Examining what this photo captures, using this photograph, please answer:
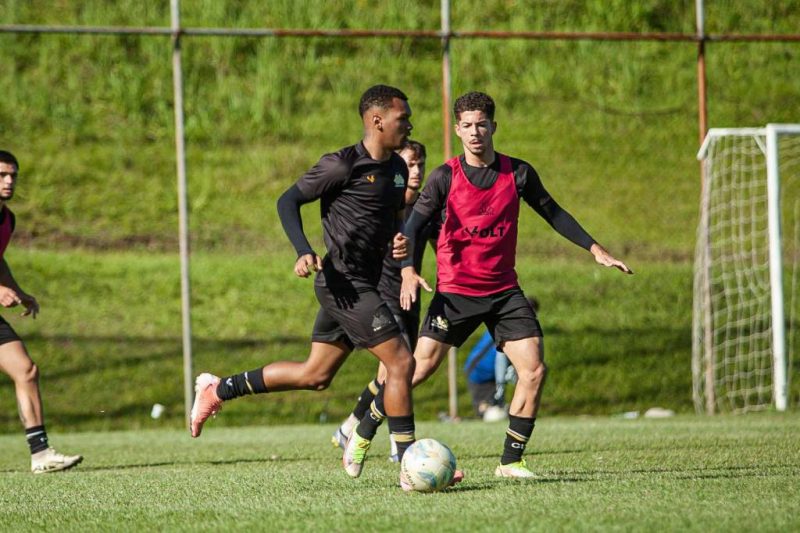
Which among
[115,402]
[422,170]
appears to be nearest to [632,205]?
[115,402]

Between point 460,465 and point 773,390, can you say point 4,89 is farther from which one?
point 460,465

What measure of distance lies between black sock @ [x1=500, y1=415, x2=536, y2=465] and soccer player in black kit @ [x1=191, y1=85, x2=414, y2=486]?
1.96 feet

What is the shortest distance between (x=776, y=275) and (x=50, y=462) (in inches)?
290

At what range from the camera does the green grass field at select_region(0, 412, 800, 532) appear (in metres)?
4.72

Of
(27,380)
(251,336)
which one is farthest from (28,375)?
(251,336)

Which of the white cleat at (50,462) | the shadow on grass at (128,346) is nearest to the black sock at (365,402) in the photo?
the white cleat at (50,462)

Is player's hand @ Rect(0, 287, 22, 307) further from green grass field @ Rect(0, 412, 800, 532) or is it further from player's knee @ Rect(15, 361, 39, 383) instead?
green grass field @ Rect(0, 412, 800, 532)

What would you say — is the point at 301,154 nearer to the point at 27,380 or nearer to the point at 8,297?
the point at 27,380

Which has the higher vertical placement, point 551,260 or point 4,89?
point 4,89

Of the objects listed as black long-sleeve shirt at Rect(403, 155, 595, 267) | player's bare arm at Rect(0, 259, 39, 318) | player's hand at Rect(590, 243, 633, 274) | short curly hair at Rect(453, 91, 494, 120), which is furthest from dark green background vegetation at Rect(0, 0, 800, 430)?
player's hand at Rect(590, 243, 633, 274)

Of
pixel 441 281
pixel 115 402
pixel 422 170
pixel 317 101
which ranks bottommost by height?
pixel 115 402

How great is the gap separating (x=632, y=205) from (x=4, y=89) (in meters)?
9.88

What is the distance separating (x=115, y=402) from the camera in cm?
1354

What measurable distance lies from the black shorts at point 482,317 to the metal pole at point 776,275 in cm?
578
